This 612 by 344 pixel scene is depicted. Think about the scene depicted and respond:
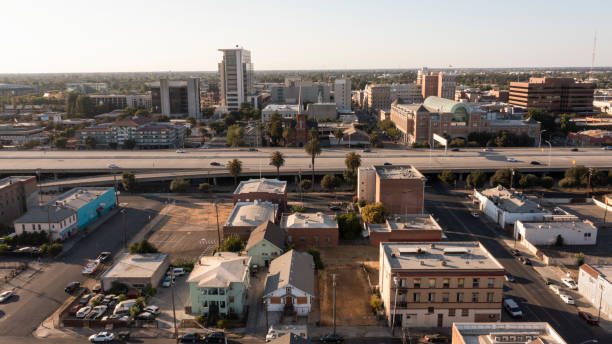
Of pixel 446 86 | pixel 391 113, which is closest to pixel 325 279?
pixel 391 113

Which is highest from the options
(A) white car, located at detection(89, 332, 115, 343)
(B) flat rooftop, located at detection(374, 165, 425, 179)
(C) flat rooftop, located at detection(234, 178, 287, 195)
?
(B) flat rooftop, located at detection(374, 165, 425, 179)

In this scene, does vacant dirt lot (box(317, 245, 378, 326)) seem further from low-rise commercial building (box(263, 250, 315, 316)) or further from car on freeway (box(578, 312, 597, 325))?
car on freeway (box(578, 312, 597, 325))

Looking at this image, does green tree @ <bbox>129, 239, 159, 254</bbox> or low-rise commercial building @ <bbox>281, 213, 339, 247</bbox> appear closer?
green tree @ <bbox>129, 239, 159, 254</bbox>

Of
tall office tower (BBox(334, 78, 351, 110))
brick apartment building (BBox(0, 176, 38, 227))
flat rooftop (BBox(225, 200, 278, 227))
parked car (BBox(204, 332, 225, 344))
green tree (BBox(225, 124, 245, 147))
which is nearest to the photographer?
parked car (BBox(204, 332, 225, 344))

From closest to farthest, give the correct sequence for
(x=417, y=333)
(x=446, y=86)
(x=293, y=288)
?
(x=417, y=333), (x=293, y=288), (x=446, y=86)

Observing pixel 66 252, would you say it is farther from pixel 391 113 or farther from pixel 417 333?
pixel 391 113

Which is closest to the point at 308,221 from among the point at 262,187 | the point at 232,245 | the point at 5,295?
the point at 232,245

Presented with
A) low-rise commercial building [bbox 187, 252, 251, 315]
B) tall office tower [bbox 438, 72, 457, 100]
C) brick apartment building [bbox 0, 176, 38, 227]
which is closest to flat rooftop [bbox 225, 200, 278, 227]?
low-rise commercial building [bbox 187, 252, 251, 315]

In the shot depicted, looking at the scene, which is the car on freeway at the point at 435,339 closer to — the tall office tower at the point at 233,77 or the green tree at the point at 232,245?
the green tree at the point at 232,245
